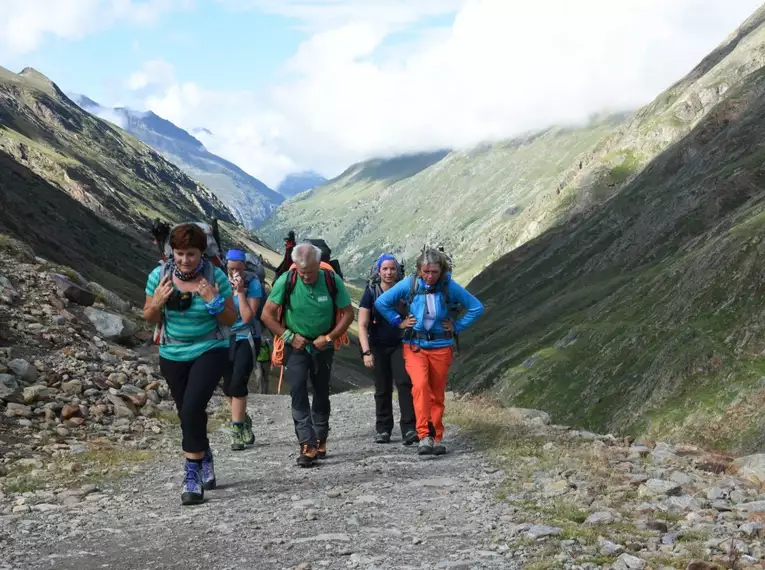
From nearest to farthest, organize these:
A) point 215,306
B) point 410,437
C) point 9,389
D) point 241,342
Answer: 1. point 215,306
2. point 410,437
3. point 241,342
4. point 9,389

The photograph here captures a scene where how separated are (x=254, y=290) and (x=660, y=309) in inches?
3176

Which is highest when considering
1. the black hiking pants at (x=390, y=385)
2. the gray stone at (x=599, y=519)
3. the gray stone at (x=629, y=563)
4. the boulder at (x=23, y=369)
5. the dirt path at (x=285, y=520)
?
the boulder at (x=23, y=369)

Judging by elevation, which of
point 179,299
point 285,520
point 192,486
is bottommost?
point 285,520

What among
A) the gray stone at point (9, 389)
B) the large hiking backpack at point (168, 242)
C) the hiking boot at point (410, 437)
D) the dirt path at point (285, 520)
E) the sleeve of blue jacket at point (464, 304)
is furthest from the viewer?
the gray stone at point (9, 389)

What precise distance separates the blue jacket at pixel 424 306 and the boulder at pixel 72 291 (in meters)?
13.5

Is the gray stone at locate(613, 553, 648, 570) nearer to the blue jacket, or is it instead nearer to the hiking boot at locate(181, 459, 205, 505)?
the hiking boot at locate(181, 459, 205, 505)

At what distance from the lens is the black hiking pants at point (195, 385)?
967 centimetres

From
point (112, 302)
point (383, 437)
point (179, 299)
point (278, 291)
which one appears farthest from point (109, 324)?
point (179, 299)

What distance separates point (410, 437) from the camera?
14031 millimetres

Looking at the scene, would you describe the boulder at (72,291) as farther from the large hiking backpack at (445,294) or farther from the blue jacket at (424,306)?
the large hiking backpack at (445,294)

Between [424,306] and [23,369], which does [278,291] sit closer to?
[424,306]

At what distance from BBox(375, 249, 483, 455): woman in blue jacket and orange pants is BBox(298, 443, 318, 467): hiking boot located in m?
1.80

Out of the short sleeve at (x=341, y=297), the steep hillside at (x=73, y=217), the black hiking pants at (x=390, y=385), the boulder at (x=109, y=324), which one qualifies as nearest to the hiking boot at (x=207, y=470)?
the short sleeve at (x=341, y=297)

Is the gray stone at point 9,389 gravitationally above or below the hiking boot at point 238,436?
above
